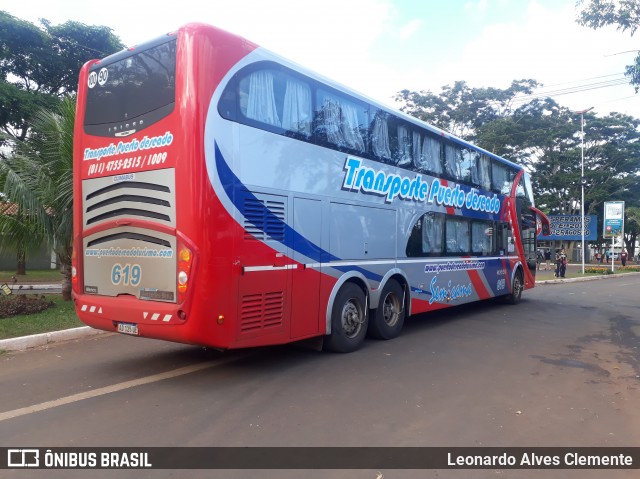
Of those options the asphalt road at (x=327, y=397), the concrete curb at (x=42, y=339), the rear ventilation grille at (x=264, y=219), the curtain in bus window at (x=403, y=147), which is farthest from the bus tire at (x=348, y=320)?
the concrete curb at (x=42, y=339)

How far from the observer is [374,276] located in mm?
7715

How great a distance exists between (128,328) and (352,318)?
3.24 m

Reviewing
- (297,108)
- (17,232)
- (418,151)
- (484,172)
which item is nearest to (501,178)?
(484,172)

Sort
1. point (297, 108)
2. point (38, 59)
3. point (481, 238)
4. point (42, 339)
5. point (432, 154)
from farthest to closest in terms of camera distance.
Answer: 1. point (38, 59)
2. point (481, 238)
3. point (432, 154)
4. point (42, 339)
5. point (297, 108)

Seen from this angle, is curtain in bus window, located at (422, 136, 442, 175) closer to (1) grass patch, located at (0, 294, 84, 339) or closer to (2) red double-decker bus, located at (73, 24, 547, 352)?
(2) red double-decker bus, located at (73, 24, 547, 352)

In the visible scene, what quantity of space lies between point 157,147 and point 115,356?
3275 millimetres

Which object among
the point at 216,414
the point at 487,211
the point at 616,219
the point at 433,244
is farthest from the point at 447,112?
the point at 216,414

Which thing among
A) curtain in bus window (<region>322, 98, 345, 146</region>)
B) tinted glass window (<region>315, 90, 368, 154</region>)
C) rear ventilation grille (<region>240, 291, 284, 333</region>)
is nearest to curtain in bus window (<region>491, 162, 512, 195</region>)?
tinted glass window (<region>315, 90, 368, 154</region>)

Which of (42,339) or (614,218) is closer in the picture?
(42,339)

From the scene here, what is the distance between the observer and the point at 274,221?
19.3ft

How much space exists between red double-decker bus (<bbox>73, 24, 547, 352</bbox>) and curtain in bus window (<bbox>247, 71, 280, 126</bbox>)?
0.06 ft

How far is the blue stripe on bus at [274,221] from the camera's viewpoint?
527cm

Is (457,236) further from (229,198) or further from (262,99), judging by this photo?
(229,198)

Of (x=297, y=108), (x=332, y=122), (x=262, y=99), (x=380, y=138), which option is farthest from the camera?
(x=380, y=138)
